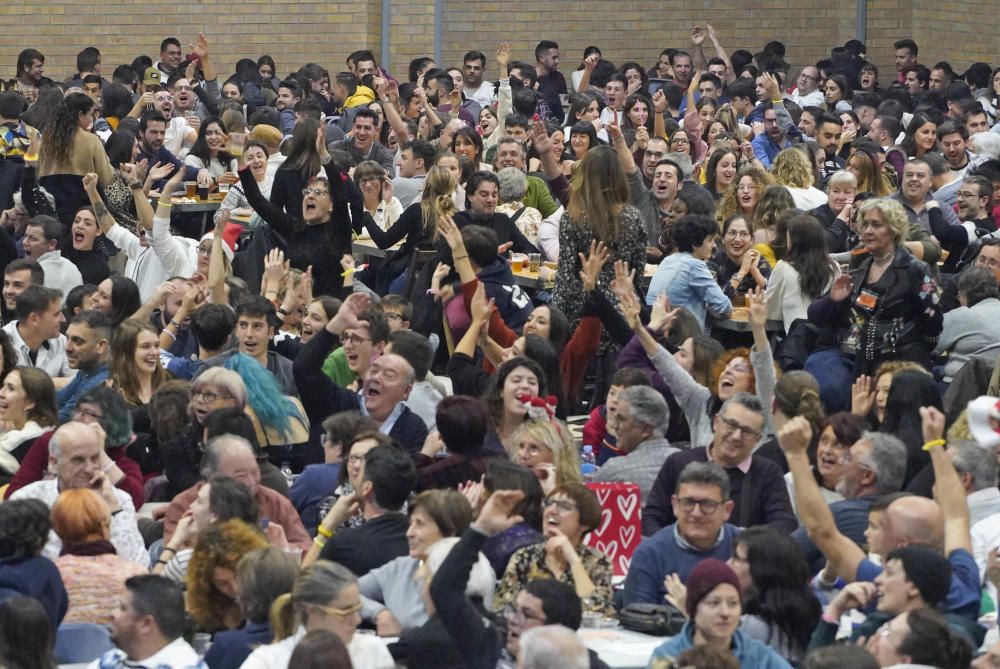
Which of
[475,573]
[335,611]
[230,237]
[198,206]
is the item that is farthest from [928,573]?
[198,206]

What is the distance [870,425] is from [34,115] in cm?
977

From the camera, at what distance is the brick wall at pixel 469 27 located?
24562 mm

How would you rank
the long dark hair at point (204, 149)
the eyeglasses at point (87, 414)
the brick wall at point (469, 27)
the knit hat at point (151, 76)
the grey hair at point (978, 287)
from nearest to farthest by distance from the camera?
the eyeglasses at point (87, 414) < the grey hair at point (978, 287) < the long dark hair at point (204, 149) < the knit hat at point (151, 76) < the brick wall at point (469, 27)

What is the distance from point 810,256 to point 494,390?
3.09m

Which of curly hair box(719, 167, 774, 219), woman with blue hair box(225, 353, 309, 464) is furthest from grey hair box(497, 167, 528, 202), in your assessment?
woman with blue hair box(225, 353, 309, 464)

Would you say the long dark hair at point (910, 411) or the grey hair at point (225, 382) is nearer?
the long dark hair at point (910, 411)

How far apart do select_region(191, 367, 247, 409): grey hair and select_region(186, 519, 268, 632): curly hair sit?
209cm

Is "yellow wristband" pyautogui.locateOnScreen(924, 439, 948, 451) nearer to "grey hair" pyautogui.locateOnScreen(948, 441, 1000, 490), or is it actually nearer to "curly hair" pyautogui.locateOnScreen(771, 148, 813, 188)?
"grey hair" pyautogui.locateOnScreen(948, 441, 1000, 490)

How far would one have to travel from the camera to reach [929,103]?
829 inches

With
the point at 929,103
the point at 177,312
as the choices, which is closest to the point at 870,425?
the point at 177,312

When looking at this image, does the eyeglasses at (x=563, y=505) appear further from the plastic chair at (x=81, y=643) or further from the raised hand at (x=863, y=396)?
the raised hand at (x=863, y=396)

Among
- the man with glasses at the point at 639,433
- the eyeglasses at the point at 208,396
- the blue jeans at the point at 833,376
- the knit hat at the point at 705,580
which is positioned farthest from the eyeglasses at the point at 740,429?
the blue jeans at the point at 833,376

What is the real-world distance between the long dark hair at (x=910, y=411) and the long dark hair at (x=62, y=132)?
23.9 ft

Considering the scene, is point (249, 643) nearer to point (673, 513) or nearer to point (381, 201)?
point (673, 513)
